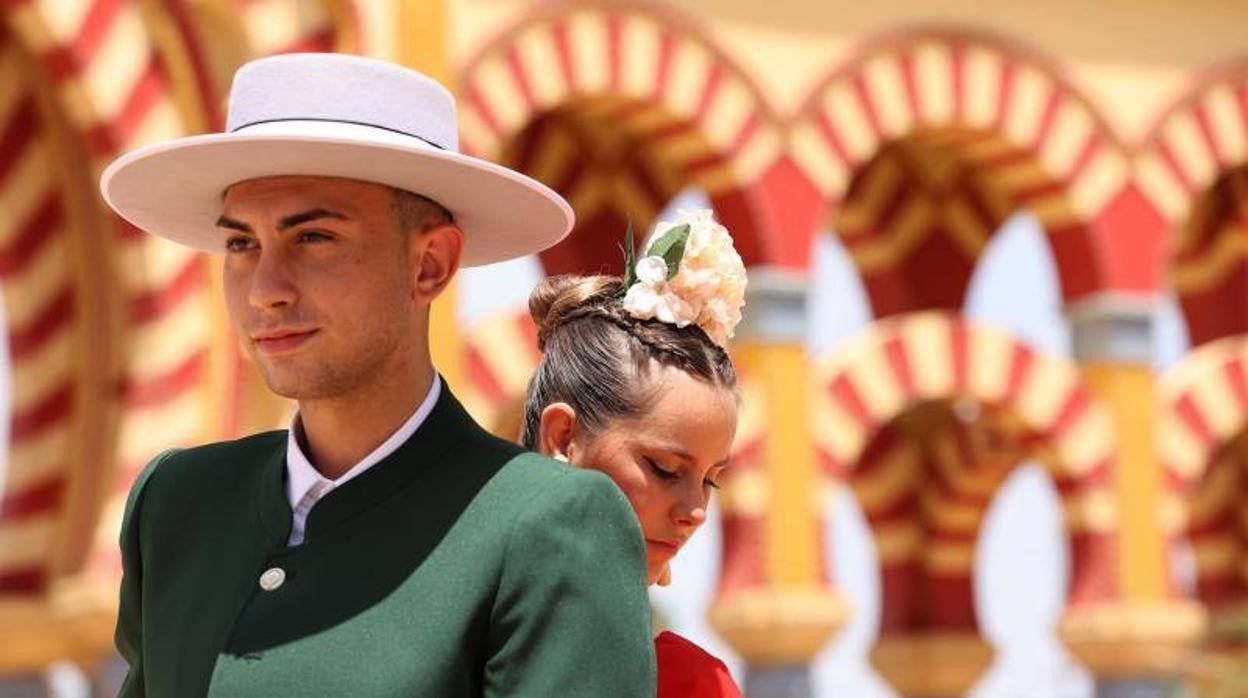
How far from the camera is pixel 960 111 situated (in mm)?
8836

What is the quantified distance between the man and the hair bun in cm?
28

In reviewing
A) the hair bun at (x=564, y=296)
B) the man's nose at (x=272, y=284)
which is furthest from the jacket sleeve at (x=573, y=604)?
the hair bun at (x=564, y=296)

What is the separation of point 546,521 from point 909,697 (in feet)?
29.8

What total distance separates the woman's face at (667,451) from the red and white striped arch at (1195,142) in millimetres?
7196

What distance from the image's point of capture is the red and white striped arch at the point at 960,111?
8.55m

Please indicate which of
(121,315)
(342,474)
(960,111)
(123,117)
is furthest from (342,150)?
(960,111)

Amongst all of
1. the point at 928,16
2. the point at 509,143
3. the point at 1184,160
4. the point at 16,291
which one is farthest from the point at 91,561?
the point at 1184,160

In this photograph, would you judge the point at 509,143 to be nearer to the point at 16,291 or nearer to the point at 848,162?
the point at 848,162

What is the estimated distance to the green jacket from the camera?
5.70 feet

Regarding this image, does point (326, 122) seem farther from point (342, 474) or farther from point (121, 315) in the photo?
point (121, 315)

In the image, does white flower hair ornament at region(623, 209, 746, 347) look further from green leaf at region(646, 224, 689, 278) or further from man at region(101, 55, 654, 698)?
man at region(101, 55, 654, 698)

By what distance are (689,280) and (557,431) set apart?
197mm

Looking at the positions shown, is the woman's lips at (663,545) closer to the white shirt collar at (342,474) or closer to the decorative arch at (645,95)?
the white shirt collar at (342,474)

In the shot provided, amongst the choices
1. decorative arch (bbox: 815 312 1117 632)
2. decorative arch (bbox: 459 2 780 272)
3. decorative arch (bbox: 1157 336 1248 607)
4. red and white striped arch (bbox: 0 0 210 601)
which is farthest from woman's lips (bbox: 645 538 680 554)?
decorative arch (bbox: 1157 336 1248 607)
